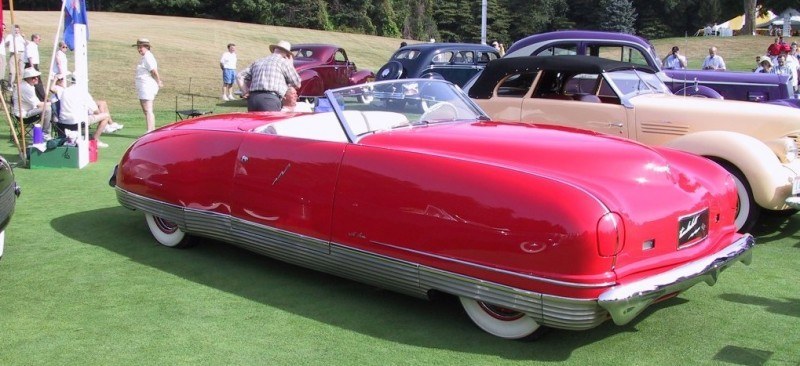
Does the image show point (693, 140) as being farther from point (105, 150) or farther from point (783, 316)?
point (105, 150)

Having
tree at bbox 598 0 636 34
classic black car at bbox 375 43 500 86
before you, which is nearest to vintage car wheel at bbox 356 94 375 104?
classic black car at bbox 375 43 500 86

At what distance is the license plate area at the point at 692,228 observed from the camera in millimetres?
3801

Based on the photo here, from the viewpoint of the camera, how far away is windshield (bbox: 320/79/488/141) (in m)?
4.66

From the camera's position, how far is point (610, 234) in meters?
3.37

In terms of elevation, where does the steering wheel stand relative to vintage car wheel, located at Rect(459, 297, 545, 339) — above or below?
above

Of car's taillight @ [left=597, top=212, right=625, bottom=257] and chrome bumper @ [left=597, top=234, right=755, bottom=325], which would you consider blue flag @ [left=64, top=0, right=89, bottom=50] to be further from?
chrome bumper @ [left=597, top=234, right=755, bottom=325]

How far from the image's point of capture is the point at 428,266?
384 cm

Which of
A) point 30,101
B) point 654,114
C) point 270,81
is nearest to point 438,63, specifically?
point 270,81

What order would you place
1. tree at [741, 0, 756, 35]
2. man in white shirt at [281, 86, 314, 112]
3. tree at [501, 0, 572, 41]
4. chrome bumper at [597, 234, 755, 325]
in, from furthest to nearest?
tree at [501, 0, 572, 41] → tree at [741, 0, 756, 35] → man in white shirt at [281, 86, 314, 112] → chrome bumper at [597, 234, 755, 325]

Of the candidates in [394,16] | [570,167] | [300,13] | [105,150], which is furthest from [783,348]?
[394,16]

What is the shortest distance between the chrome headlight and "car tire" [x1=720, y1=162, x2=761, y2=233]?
0.81 m

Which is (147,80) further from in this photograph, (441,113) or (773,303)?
(773,303)

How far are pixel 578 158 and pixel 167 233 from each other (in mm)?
3292

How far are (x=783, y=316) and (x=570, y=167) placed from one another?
167 centimetres
